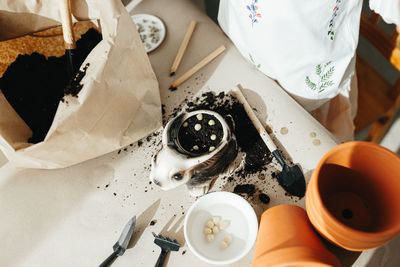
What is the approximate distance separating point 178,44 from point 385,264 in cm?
69

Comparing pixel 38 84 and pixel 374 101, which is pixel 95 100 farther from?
Result: pixel 374 101

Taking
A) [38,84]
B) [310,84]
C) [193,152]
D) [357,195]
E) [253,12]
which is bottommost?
[357,195]

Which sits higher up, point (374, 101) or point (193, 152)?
point (193, 152)

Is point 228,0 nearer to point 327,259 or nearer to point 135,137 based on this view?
point 135,137

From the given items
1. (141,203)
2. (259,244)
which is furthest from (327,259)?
(141,203)

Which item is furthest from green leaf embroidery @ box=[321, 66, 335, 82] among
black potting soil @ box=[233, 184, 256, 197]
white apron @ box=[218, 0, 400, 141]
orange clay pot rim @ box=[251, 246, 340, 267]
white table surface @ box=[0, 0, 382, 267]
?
orange clay pot rim @ box=[251, 246, 340, 267]

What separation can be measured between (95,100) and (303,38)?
1.48 ft

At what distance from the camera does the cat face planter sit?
1.74 feet

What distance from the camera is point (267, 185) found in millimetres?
631

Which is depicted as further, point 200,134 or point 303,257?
point 200,134

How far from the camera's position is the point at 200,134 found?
573 mm

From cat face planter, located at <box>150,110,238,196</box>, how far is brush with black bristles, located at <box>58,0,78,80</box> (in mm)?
274

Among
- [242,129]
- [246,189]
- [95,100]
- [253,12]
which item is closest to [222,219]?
[246,189]

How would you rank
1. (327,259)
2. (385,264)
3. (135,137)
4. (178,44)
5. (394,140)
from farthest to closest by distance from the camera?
(394,140), (178,44), (135,137), (385,264), (327,259)
